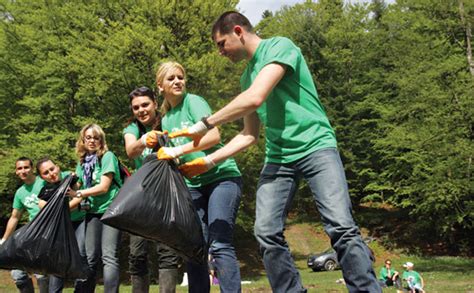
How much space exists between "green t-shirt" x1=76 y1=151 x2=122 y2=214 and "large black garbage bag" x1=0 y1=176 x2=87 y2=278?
43 centimetres

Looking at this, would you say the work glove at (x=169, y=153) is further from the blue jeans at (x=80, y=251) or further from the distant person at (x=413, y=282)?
the distant person at (x=413, y=282)

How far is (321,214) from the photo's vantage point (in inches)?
131

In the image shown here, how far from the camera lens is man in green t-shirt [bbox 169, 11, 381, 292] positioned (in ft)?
10.9

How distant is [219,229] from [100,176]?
2.03 m

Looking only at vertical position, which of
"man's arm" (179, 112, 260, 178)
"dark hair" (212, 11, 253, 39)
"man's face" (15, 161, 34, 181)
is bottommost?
"man's arm" (179, 112, 260, 178)

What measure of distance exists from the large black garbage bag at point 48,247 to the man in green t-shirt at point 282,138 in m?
1.98

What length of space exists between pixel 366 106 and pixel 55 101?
19974mm

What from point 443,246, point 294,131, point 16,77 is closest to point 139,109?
point 294,131

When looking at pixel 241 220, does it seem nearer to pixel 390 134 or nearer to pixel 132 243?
pixel 390 134

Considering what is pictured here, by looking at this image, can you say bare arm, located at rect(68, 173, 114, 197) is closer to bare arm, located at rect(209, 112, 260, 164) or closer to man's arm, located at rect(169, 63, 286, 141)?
bare arm, located at rect(209, 112, 260, 164)

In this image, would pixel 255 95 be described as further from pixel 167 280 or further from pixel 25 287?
pixel 25 287

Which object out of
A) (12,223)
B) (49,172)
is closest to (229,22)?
(49,172)

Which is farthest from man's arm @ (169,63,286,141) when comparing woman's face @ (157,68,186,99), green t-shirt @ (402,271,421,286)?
green t-shirt @ (402,271,421,286)

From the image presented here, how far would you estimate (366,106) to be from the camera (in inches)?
1396
